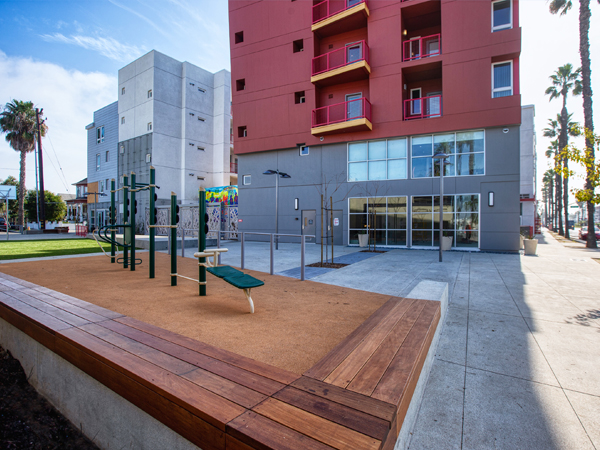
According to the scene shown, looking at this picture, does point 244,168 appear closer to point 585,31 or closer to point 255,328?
point 255,328

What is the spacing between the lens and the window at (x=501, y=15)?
46.2ft

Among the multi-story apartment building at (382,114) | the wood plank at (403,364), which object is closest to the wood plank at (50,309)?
the wood plank at (403,364)

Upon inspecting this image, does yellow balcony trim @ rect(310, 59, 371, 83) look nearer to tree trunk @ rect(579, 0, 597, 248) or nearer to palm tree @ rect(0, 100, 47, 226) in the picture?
tree trunk @ rect(579, 0, 597, 248)

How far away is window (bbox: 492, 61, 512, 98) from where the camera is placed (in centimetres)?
1405

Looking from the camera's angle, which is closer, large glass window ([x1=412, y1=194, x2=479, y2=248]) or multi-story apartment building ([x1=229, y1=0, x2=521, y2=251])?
multi-story apartment building ([x1=229, y1=0, x2=521, y2=251])

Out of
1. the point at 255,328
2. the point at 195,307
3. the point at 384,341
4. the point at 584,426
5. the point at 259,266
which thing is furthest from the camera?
the point at 259,266

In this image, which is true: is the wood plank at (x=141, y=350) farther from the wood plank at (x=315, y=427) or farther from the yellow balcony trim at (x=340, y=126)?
the yellow balcony trim at (x=340, y=126)

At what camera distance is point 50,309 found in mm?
3986

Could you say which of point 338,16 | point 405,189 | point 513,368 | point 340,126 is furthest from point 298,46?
point 513,368

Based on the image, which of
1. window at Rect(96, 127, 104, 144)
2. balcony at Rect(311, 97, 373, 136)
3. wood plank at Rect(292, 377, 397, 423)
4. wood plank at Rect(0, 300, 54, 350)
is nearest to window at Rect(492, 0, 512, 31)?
balcony at Rect(311, 97, 373, 136)

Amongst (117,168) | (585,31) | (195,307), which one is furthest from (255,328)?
(117,168)

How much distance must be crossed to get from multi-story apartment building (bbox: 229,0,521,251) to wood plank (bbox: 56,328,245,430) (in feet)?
50.1

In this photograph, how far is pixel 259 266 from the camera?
9.32 meters

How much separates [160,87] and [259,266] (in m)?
25.1
